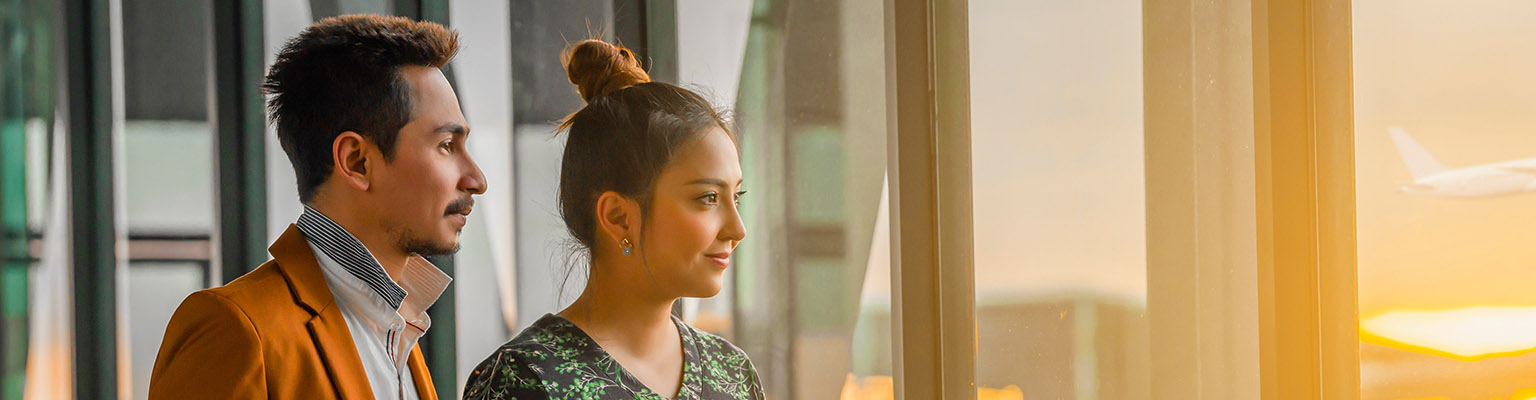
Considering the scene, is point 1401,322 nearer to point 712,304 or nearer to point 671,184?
point 671,184

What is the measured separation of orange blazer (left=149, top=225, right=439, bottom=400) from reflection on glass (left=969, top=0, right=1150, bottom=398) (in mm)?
821

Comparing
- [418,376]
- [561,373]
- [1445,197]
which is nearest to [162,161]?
[418,376]

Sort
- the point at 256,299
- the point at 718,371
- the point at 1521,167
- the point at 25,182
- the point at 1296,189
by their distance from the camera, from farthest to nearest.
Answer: the point at 25,182 → the point at 718,371 → the point at 256,299 → the point at 1296,189 → the point at 1521,167

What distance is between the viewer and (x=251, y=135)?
2.06 meters

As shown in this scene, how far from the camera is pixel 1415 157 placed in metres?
0.84

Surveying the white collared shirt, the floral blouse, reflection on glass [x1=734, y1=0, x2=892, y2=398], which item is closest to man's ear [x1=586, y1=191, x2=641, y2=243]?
the floral blouse

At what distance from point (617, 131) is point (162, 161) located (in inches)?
54.4

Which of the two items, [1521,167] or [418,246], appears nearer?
[1521,167]

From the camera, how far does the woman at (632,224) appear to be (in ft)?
3.83

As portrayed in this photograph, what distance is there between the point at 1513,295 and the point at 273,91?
122cm

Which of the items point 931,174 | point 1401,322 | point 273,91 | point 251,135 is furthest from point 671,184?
point 251,135

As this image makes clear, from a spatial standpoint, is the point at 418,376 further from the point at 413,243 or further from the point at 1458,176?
the point at 1458,176

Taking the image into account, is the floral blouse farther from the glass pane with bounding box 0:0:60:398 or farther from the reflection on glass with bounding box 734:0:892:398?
the glass pane with bounding box 0:0:60:398

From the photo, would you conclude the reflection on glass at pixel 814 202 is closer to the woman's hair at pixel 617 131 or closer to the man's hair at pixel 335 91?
the woman's hair at pixel 617 131
